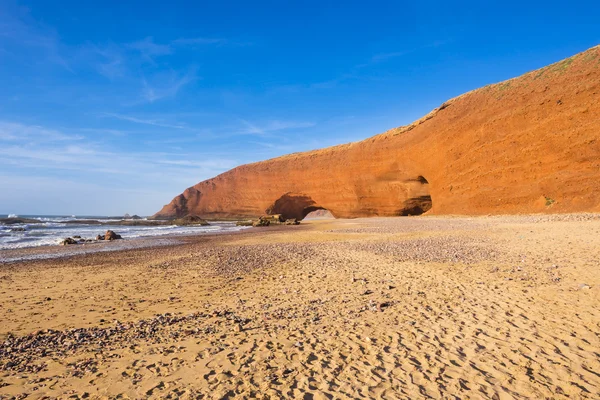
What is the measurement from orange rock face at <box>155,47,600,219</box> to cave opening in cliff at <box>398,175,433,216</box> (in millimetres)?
130

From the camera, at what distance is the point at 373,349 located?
166 inches

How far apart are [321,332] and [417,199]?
141 ft

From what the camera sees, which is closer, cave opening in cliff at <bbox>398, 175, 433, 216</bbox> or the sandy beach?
the sandy beach

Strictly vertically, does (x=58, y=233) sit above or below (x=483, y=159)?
below

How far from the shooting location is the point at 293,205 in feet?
212

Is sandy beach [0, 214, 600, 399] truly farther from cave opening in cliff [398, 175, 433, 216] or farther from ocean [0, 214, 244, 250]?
cave opening in cliff [398, 175, 433, 216]

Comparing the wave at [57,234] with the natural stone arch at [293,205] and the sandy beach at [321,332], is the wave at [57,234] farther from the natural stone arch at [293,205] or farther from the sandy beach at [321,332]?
the natural stone arch at [293,205]

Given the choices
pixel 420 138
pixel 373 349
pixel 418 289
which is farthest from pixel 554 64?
pixel 373 349

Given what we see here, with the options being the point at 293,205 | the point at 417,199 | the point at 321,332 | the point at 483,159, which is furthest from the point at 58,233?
the point at 483,159

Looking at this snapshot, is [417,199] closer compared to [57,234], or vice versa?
[57,234]

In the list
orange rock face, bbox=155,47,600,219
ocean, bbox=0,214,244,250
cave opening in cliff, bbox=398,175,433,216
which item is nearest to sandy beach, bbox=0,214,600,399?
ocean, bbox=0,214,244,250

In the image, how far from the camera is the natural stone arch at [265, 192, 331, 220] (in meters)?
61.6

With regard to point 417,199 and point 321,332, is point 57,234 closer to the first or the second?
point 321,332

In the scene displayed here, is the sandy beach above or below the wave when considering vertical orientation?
below
